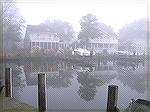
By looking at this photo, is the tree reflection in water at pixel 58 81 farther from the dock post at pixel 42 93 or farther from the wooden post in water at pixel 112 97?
the wooden post in water at pixel 112 97

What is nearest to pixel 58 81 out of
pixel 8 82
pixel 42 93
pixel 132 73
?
pixel 8 82

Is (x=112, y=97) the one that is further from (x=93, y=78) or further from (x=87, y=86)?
(x=87, y=86)

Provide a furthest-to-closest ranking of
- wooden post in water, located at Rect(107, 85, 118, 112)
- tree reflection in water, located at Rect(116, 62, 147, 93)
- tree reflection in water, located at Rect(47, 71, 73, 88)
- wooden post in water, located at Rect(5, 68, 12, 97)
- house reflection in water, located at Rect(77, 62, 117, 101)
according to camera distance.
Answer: tree reflection in water, located at Rect(47, 71, 73, 88) → wooden post in water, located at Rect(5, 68, 12, 97) → house reflection in water, located at Rect(77, 62, 117, 101) → tree reflection in water, located at Rect(116, 62, 147, 93) → wooden post in water, located at Rect(107, 85, 118, 112)

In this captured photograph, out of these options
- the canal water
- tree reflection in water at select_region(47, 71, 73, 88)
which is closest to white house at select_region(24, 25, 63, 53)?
the canal water

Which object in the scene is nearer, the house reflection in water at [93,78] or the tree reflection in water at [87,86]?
the house reflection in water at [93,78]

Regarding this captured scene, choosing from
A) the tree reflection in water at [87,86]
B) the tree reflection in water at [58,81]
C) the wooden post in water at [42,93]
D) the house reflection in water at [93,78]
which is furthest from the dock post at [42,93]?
the tree reflection in water at [58,81]

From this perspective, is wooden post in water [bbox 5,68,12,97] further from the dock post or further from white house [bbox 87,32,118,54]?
white house [bbox 87,32,118,54]

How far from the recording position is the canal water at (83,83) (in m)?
1.85

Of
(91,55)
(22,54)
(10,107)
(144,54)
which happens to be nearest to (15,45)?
(22,54)

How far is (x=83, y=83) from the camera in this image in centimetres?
275

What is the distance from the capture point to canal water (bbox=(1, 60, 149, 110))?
1854 millimetres

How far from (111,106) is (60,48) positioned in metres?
0.72

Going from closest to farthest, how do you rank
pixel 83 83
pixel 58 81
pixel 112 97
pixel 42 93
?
pixel 112 97, pixel 42 93, pixel 83 83, pixel 58 81

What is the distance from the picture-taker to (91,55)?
1.72 meters
